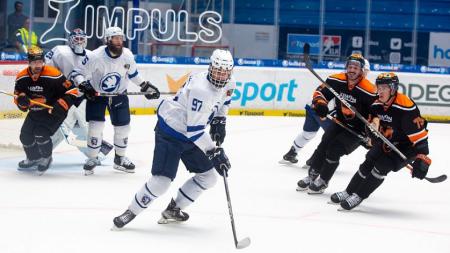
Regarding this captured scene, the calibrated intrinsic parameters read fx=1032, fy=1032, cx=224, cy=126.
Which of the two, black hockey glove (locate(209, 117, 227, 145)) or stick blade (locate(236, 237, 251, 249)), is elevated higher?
black hockey glove (locate(209, 117, 227, 145))

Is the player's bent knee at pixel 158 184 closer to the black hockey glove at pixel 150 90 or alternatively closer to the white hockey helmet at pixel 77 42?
the black hockey glove at pixel 150 90

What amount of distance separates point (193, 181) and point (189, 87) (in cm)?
66

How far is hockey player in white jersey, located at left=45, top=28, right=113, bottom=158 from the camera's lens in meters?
8.25

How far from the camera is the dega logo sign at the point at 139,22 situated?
1342cm

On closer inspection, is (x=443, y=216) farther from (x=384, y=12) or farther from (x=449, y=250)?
(x=384, y=12)

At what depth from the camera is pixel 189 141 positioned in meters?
5.87

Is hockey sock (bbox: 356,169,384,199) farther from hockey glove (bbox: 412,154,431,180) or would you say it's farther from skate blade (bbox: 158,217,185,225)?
skate blade (bbox: 158,217,185,225)

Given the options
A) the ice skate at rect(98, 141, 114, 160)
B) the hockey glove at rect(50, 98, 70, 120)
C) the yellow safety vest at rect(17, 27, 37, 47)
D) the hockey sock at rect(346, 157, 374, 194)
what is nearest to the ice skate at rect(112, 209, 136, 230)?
the hockey sock at rect(346, 157, 374, 194)

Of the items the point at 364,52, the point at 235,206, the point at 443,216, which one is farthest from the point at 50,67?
the point at 364,52

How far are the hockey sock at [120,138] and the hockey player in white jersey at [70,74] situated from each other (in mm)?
295

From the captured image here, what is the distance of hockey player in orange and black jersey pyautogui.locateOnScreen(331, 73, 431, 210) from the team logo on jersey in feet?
6.98

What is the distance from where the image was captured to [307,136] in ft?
29.4

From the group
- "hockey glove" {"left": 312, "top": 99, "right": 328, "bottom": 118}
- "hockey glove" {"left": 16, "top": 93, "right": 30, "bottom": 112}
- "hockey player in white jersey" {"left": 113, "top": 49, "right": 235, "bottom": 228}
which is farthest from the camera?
"hockey glove" {"left": 16, "top": 93, "right": 30, "bottom": 112}

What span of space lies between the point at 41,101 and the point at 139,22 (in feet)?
18.9
